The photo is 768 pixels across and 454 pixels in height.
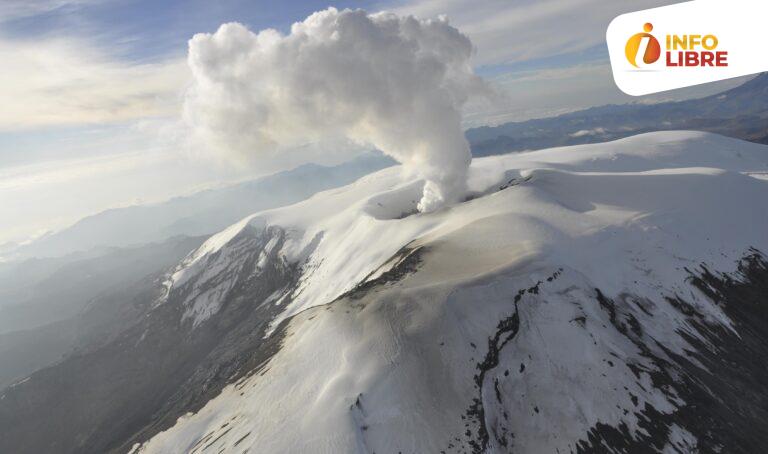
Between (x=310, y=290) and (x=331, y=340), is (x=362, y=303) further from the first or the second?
(x=310, y=290)

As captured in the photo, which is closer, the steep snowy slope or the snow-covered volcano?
the steep snowy slope

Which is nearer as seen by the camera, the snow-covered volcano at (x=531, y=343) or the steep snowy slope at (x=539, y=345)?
the steep snowy slope at (x=539, y=345)

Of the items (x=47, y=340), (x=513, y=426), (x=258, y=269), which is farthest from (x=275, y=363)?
(x=47, y=340)

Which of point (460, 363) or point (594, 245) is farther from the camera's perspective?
point (594, 245)

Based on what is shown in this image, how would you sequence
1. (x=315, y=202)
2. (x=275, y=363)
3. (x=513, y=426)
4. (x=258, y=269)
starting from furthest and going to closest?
(x=315, y=202), (x=258, y=269), (x=275, y=363), (x=513, y=426)

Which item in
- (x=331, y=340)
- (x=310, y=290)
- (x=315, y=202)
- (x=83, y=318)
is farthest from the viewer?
(x=83, y=318)
